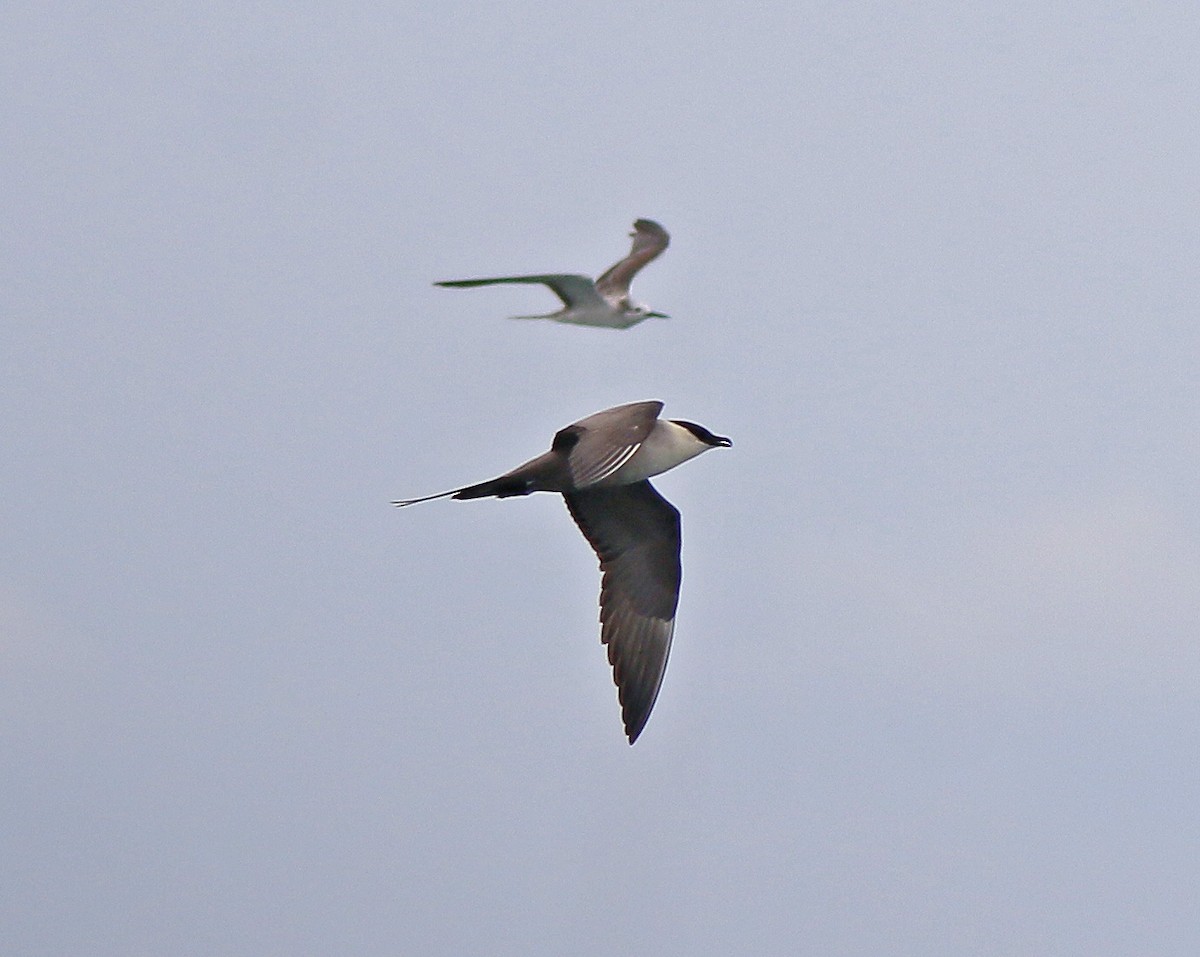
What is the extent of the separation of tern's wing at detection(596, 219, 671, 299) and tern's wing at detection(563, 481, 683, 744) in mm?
3824

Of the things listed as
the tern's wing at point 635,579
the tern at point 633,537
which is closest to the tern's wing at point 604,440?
the tern at point 633,537

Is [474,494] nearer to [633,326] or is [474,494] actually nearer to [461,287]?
[461,287]

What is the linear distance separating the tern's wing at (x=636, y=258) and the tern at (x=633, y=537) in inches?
151

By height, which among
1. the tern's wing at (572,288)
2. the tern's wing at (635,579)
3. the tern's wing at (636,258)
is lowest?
the tern's wing at (635,579)

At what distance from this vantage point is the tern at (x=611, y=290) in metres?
17.0

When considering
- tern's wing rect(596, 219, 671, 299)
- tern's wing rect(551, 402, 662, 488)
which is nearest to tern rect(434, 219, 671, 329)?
tern's wing rect(596, 219, 671, 299)

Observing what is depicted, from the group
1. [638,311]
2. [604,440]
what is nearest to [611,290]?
[638,311]

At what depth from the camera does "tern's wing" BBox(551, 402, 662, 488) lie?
13.8m

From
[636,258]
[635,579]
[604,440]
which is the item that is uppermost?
[636,258]

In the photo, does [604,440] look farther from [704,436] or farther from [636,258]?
[636,258]

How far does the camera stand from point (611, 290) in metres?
19.7

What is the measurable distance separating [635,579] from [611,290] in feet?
13.9

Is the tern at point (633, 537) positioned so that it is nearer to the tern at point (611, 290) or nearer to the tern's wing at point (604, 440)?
the tern's wing at point (604, 440)

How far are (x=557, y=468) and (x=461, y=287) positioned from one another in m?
2.70
